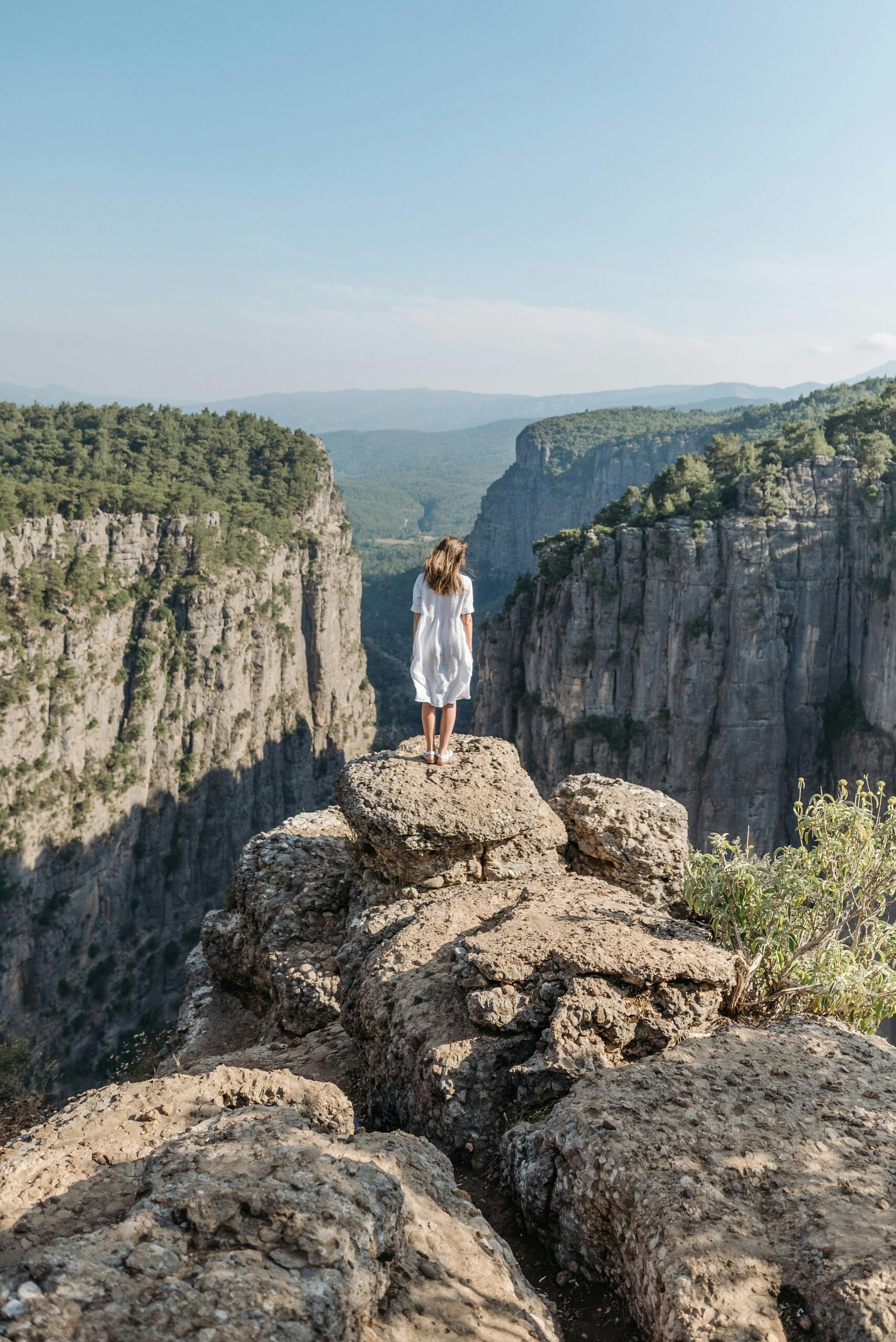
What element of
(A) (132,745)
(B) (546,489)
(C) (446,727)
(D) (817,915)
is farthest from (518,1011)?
(B) (546,489)

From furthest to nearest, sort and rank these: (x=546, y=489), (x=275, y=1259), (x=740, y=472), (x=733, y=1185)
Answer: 1. (x=546, y=489)
2. (x=740, y=472)
3. (x=733, y=1185)
4. (x=275, y=1259)

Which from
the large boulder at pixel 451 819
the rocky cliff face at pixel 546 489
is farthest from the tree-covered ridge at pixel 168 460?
the large boulder at pixel 451 819


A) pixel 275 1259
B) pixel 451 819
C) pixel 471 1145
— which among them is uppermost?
pixel 451 819

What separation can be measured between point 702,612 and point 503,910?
37.5 metres

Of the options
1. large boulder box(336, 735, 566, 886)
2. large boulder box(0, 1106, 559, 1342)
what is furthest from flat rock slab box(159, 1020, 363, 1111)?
large boulder box(0, 1106, 559, 1342)

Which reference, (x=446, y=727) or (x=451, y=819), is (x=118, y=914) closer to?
(x=446, y=727)

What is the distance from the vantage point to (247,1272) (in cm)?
282

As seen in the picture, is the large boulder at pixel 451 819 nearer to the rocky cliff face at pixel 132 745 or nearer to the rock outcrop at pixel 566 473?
the rocky cliff face at pixel 132 745

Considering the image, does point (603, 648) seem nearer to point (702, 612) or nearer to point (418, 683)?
point (702, 612)

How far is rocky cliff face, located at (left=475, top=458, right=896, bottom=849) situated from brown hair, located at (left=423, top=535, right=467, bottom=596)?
116 feet

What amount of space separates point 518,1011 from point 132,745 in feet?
169

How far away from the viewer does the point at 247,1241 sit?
117 inches

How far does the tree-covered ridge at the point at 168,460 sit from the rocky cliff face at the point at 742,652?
30092 millimetres

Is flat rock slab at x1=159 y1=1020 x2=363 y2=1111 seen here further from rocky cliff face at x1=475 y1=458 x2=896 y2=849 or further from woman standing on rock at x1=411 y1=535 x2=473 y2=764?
rocky cliff face at x1=475 y1=458 x2=896 y2=849
